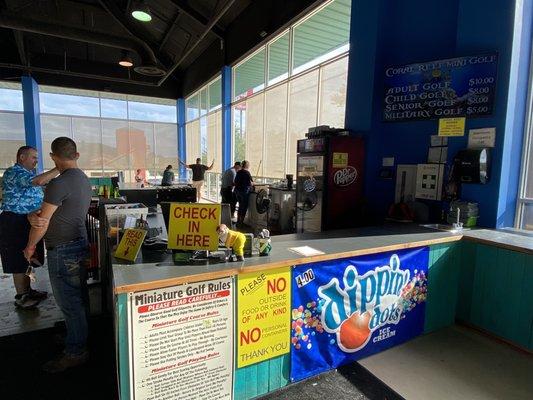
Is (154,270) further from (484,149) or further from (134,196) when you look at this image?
(134,196)

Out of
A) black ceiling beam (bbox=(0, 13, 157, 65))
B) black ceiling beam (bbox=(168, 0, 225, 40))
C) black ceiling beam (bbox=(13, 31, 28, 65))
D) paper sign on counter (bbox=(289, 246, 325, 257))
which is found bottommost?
paper sign on counter (bbox=(289, 246, 325, 257))

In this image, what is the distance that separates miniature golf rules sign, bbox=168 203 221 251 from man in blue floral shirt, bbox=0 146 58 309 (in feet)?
5.11

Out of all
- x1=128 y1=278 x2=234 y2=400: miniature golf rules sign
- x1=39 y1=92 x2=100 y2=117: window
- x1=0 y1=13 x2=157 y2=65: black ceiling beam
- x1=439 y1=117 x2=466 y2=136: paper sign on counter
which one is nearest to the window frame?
x1=439 y1=117 x2=466 y2=136: paper sign on counter

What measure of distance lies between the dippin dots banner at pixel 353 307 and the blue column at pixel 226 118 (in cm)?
687

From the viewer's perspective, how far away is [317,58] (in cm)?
545


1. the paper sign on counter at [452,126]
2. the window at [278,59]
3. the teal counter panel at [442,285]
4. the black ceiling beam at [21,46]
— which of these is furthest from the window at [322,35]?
the black ceiling beam at [21,46]

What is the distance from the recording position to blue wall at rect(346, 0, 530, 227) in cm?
279

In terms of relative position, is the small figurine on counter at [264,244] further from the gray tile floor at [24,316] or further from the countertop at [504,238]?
the gray tile floor at [24,316]

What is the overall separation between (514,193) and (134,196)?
16.0 feet

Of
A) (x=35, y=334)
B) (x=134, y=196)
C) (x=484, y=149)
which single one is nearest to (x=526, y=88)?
(x=484, y=149)

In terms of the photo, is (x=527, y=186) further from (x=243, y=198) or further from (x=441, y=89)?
(x=243, y=198)

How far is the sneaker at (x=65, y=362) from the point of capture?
2158mm

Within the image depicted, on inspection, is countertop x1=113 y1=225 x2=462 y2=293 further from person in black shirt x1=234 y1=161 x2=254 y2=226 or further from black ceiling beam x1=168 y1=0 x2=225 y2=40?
black ceiling beam x1=168 y1=0 x2=225 y2=40

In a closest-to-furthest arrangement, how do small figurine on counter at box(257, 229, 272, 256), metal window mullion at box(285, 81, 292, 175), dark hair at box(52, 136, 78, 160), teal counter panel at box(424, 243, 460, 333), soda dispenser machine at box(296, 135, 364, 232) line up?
small figurine on counter at box(257, 229, 272, 256), dark hair at box(52, 136, 78, 160), teal counter panel at box(424, 243, 460, 333), soda dispenser machine at box(296, 135, 364, 232), metal window mullion at box(285, 81, 292, 175)
